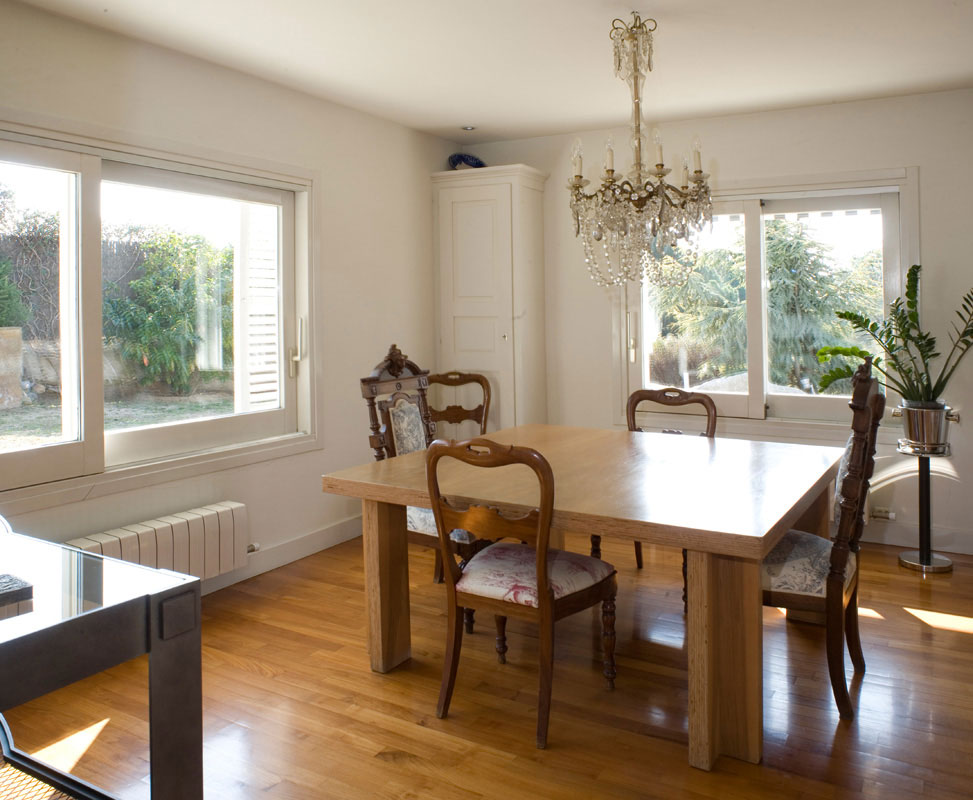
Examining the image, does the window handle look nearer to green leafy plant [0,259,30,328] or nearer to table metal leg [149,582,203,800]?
green leafy plant [0,259,30,328]

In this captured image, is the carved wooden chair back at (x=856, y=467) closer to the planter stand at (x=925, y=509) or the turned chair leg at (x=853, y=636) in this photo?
the turned chair leg at (x=853, y=636)

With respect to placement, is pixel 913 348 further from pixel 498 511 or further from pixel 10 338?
pixel 10 338

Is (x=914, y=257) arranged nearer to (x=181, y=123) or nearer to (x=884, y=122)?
(x=884, y=122)

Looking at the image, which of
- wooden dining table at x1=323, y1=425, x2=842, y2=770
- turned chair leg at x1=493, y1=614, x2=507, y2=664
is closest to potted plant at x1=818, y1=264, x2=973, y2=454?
wooden dining table at x1=323, y1=425, x2=842, y2=770

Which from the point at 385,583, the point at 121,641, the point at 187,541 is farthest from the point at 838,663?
the point at 187,541

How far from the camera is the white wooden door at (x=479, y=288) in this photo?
5.09 meters

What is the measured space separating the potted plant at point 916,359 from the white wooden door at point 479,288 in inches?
76.1

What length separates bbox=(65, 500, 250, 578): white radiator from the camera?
3.17 m

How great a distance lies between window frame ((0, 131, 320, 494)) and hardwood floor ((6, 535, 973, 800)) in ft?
2.46

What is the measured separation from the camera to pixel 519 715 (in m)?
2.53

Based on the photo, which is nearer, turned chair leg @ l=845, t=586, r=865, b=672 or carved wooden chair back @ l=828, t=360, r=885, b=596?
carved wooden chair back @ l=828, t=360, r=885, b=596

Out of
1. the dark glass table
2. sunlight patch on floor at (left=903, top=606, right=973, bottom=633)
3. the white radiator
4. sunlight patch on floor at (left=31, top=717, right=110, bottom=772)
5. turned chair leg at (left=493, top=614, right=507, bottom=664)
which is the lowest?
sunlight patch on floor at (left=31, top=717, right=110, bottom=772)

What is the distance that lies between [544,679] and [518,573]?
1.05ft

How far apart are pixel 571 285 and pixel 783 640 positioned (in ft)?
9.36
